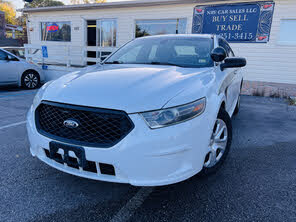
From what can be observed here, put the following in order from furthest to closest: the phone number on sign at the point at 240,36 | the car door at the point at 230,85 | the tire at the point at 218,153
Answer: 1. the phone number on sign at the point at 240,36
2. the car door at the point at 230,85
3. the tire at the point at 218,153

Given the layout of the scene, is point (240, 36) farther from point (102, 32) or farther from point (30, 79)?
point (30, 79)

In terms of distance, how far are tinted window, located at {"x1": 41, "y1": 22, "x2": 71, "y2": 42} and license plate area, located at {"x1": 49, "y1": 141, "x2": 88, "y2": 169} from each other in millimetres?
11601

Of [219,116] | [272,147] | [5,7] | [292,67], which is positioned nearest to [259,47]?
[292,67]

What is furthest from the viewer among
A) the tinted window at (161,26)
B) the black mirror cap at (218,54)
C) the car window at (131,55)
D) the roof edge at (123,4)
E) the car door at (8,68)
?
the tinted window at (161,26)

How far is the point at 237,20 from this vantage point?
8.44 m

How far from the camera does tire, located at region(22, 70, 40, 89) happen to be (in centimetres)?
768

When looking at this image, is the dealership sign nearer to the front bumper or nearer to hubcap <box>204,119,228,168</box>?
hubcap <box>204,119,228,168</box>

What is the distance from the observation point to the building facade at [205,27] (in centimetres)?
798

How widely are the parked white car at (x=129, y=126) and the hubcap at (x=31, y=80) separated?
638 centimetres

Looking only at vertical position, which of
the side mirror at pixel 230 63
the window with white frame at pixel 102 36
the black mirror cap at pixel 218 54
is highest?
the window with white frame at pixel 102 36

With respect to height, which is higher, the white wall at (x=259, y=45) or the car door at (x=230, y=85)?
the white wall at (x=259, y=45)

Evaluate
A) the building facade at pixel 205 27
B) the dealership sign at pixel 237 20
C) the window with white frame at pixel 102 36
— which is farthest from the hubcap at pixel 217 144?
the window with white frame at pixel 102 36

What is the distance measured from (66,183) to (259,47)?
8329 millimetres

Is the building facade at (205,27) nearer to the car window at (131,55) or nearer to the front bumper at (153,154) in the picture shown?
the car window at (131,55)
